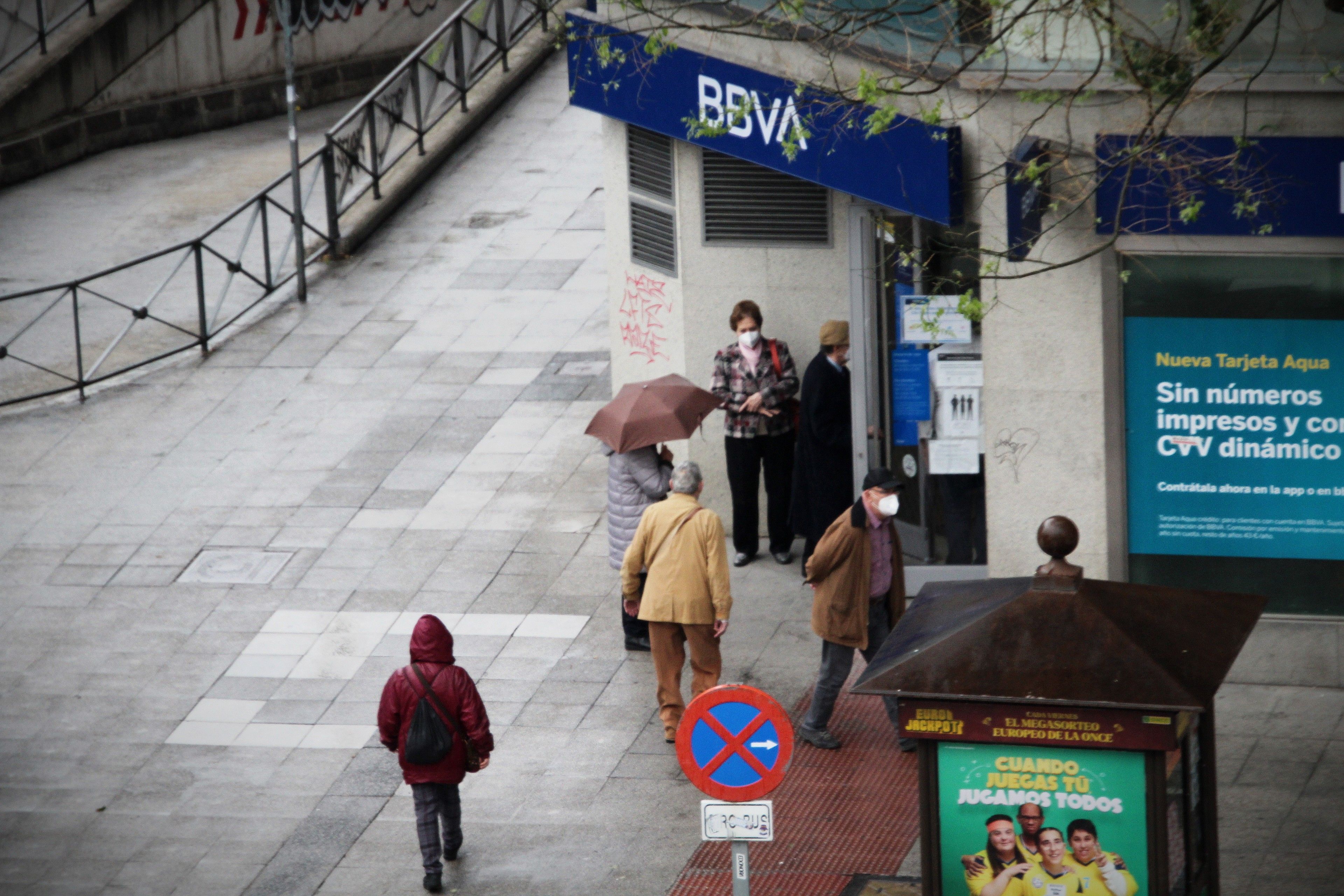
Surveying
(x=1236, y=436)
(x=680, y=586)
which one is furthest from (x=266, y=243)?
(x=1236, y=436)

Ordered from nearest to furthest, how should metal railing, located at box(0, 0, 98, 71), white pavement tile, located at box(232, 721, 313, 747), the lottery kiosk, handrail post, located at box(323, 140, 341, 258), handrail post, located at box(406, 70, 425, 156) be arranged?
the lottery kiosk → white pavement tile, located at box(232, 721, 313, 747) → handrail post, located at box(323, 140, 341, 258) → handrail post, located at box(406, 70, 425, 156) → metal railing, located at box(0, 0, 98, 71)

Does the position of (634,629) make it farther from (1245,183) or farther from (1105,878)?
(1105,878)

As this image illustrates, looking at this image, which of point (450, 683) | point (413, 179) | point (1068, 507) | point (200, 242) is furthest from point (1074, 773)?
point (413, 179)

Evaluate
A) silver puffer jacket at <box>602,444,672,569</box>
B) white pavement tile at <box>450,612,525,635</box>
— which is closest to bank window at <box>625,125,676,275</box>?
silver puffer jacket at <box>602,444,672,569</box>

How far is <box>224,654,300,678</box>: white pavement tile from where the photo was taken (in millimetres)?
11375

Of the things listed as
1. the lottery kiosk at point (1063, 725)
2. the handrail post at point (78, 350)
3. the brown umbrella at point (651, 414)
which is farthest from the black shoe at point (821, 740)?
the handrail post at point (78, 350)

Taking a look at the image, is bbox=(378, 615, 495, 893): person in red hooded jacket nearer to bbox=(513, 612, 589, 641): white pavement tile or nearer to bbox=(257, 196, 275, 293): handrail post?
bbox=(513, 612, 589, 641): white pavement tile

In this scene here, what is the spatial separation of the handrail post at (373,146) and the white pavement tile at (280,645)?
29.8 ft

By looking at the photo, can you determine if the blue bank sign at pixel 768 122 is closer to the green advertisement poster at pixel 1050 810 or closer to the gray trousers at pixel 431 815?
the gray trousers at pixel 431 815

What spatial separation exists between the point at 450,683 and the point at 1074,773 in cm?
320

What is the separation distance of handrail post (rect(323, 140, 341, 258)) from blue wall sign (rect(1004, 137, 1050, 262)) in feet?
33.2

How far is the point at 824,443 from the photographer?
Answer: 484 inches

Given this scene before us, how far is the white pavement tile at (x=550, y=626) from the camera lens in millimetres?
11750

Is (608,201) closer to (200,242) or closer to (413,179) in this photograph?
(200,242)
